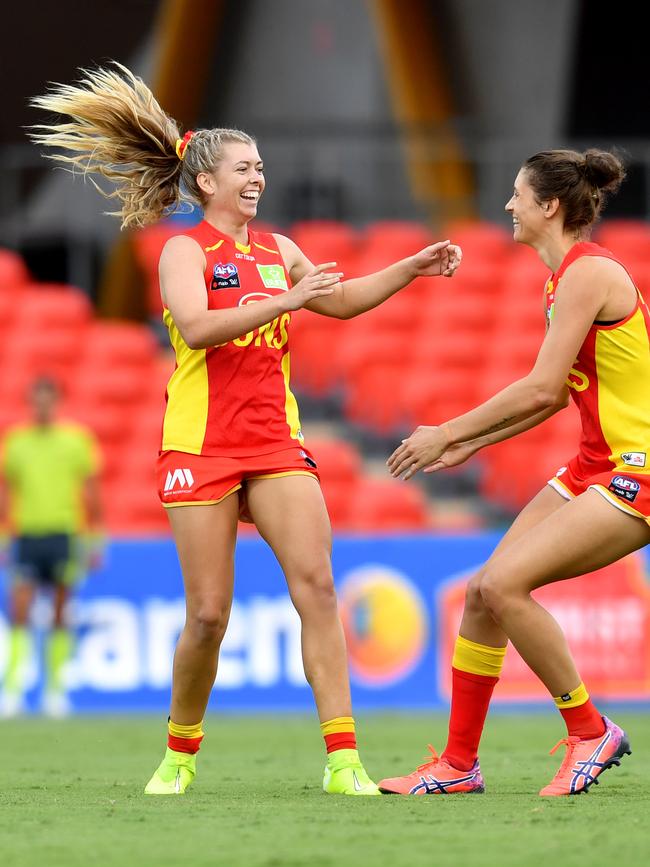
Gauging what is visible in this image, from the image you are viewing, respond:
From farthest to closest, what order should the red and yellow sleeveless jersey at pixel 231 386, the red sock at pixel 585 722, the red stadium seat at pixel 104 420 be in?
the red stadium seat at pixel 104 420, the red and yellow sleeveless jersey at pixel 231 386, the red sock at pixel 585 722

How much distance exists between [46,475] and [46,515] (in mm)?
284

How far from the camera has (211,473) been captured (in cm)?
569

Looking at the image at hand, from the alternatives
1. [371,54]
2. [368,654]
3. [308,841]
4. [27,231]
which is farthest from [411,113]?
[308,841]

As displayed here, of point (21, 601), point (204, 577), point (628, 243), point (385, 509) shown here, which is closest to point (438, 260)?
point (204, 577)

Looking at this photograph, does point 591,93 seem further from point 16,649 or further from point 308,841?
point 308,841

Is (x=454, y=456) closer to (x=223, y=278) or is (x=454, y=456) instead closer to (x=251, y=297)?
(x=251, y=297)

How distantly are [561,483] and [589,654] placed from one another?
5.63 metres

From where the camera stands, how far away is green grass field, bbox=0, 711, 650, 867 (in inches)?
169

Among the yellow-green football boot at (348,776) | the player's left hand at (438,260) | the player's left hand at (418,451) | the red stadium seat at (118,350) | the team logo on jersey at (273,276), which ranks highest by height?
the player's left hand at (438,260)

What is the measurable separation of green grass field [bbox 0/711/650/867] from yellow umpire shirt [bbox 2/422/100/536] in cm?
365

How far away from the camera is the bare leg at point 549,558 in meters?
5.42

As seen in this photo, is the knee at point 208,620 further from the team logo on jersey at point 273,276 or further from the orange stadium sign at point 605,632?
the orange stadium sign at point 605,632

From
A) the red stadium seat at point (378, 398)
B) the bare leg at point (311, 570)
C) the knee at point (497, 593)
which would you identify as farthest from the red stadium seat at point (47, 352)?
the knee at point (497, 593)

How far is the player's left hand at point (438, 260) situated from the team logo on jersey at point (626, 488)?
0.99m
